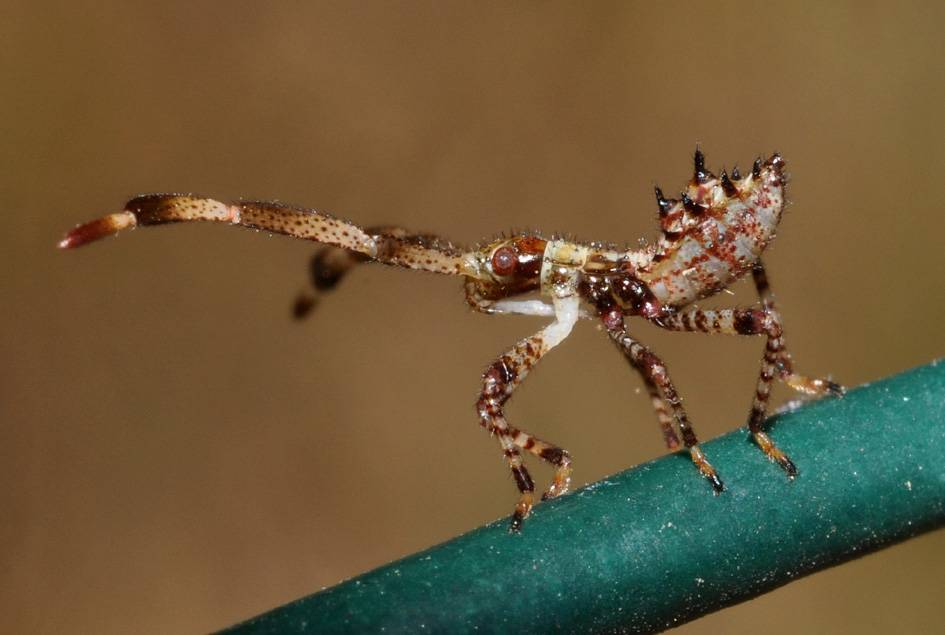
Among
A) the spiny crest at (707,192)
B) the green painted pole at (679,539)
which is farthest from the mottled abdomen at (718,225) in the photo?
the green painted pole at (679,539)

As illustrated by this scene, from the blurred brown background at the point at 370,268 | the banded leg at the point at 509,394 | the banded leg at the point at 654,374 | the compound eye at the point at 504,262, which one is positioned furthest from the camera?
the blurred brown background at the point at 370,268

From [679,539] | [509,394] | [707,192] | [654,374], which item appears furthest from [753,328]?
[679,539]

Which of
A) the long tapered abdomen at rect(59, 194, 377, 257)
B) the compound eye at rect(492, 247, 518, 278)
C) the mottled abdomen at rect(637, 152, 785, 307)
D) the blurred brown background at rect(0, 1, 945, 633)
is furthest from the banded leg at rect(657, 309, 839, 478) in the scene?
the blurred brown background at rect(0, 1, 945, 633)

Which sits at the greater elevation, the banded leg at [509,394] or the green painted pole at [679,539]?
the banded leg at [509,394]

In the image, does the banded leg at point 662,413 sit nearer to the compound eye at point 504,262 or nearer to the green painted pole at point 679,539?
the compound eye at point 504,262

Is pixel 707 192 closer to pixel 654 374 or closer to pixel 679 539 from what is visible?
pixel 654 374

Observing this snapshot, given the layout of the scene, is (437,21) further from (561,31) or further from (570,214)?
(570,214)

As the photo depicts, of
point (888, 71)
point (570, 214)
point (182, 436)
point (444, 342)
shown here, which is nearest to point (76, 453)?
point (182, 436)

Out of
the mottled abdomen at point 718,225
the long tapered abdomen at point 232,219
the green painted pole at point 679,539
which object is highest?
the long tapered abdomen at point 232,219
